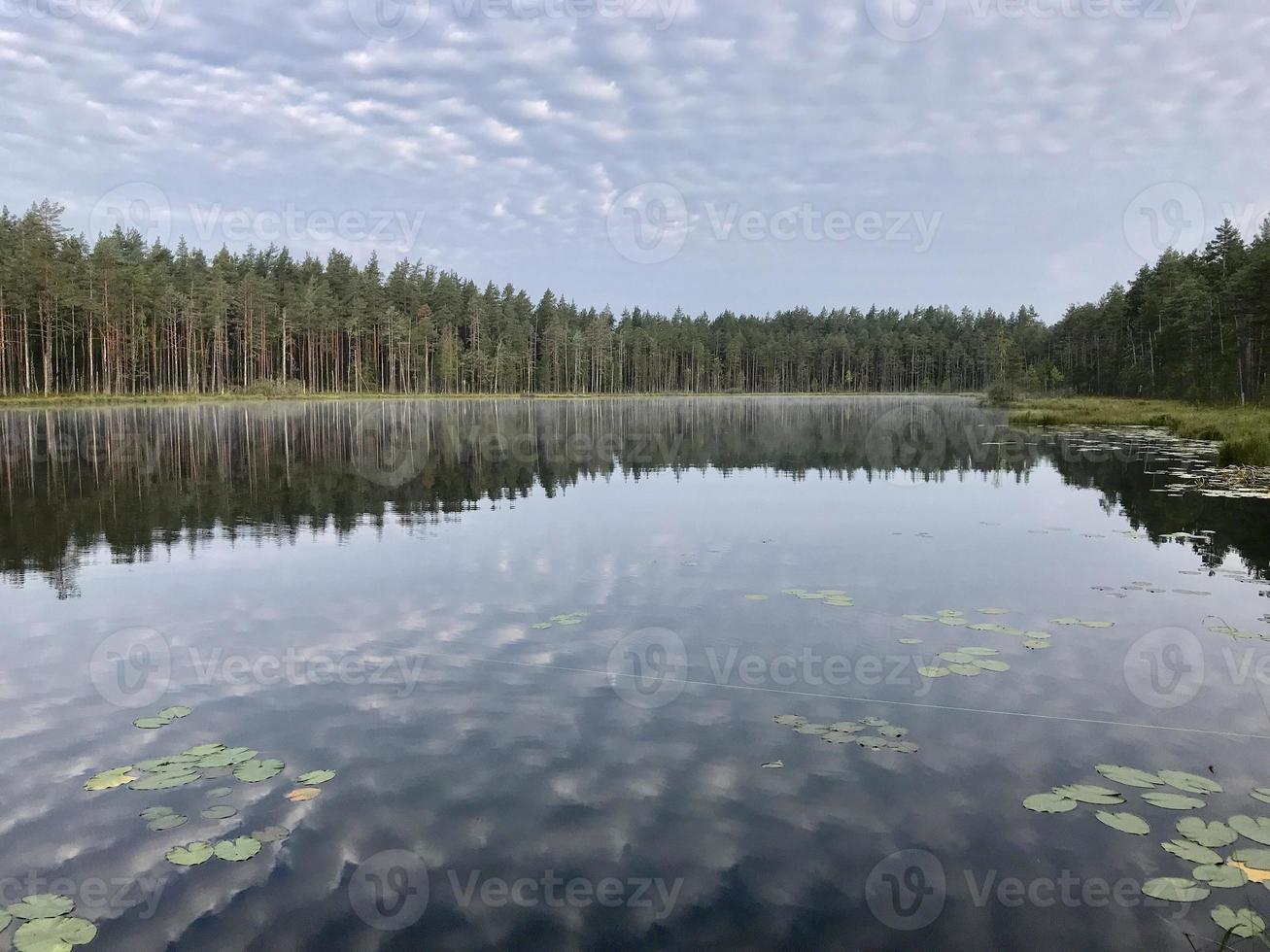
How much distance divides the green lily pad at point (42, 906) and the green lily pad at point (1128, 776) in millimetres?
7041

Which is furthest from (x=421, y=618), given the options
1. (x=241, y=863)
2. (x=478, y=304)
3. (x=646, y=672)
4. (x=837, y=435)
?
(x=478, y=304)

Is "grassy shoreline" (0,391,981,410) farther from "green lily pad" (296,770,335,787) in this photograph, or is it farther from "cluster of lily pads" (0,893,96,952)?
"cluster of lily pads" (0,893,96,952)

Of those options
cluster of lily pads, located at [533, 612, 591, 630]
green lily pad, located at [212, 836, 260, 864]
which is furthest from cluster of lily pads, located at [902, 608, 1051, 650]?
green lily pad, located at [212, 836, 260, 864]

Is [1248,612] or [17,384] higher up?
[17,384]

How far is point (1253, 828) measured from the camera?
5379mm

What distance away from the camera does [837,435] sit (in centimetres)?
4700

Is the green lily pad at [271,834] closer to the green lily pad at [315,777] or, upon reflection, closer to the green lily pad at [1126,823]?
the green lily pad at [315,777]

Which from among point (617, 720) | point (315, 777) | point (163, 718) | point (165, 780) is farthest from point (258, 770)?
point (617, 720)

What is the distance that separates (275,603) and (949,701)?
8.47 m

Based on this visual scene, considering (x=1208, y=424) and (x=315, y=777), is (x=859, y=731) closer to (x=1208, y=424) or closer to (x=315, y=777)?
(x=315, y=777)

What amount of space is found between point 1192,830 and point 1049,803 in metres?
0.85

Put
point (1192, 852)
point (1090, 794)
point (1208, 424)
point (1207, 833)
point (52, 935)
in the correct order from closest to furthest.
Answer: point (52, 935) < point (1192, 852) < point (1207, 833) < point (1090, 794) < point (1208, 424)

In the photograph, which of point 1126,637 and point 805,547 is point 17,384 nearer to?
point 805,547

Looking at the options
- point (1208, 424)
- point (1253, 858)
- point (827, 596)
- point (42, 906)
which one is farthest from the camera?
point (1208, 424)
